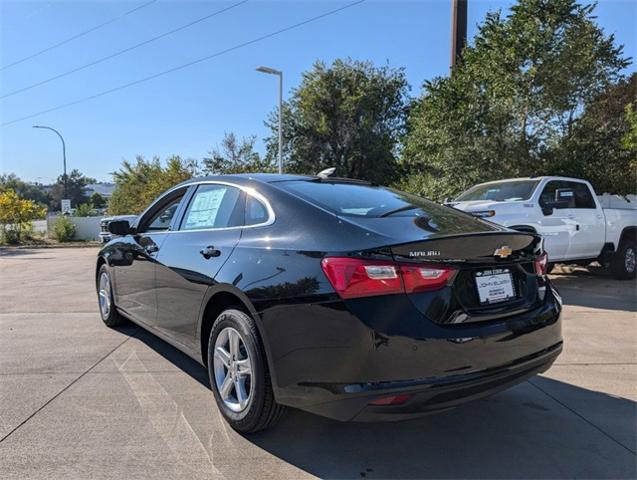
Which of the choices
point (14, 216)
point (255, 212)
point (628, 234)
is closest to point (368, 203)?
point (255, 212)

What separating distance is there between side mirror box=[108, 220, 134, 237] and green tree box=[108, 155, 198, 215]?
756 inches

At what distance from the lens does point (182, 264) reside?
382 cm

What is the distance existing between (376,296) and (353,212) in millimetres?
788

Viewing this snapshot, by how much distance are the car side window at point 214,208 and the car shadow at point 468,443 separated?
134cm

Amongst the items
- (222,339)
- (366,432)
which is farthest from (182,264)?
(366,432)

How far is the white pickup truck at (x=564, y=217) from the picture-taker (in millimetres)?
7949

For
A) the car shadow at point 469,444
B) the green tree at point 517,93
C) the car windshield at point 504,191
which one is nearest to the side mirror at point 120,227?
the car shadow at point 469,444

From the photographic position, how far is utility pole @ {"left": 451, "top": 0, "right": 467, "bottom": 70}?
1565 cm

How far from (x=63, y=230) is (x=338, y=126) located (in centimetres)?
1498

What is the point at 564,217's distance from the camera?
842 cm

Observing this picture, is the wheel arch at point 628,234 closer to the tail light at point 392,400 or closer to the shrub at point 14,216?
the tail light at point 392,400

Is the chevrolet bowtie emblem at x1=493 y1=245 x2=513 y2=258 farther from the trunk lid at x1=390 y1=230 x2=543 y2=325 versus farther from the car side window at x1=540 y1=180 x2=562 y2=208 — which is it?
the car side window at x1=540 y1=180 x2=562 y2=208

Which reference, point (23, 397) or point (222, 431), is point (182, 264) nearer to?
point (222, 431)

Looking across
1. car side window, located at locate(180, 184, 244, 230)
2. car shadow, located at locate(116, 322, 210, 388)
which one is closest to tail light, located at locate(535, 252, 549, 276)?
car side window, located at locate(180, 184, 244, 230)
